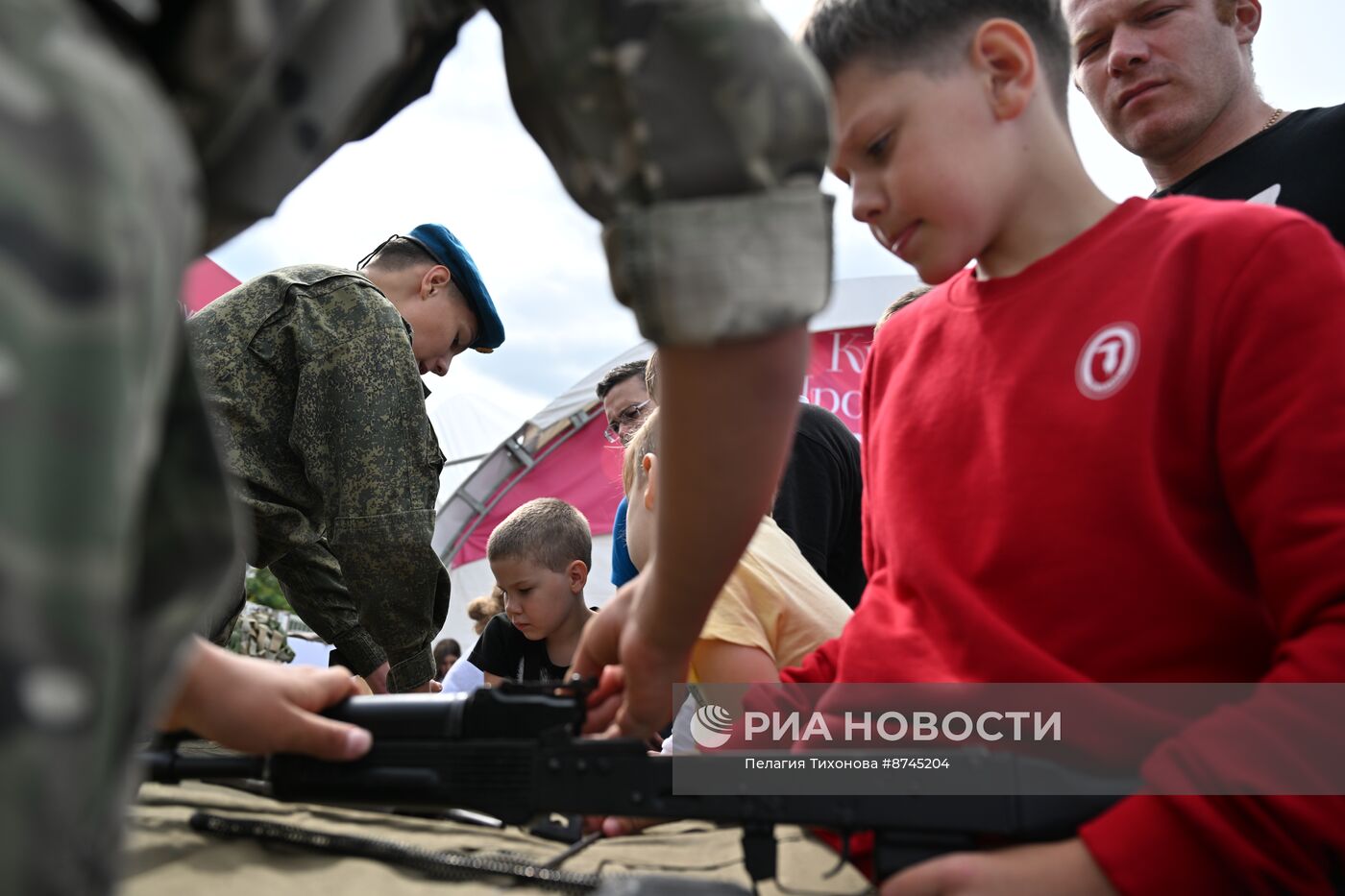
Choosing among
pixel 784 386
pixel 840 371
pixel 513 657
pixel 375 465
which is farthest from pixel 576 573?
pixel 840 371

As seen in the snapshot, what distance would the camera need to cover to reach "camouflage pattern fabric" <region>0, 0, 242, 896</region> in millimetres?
376

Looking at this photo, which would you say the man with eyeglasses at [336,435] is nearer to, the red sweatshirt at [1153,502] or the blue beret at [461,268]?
the blue beret at [461,268]

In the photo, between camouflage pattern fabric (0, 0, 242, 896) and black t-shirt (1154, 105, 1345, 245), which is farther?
black t-shirt (1154, 105, 1345, 245)

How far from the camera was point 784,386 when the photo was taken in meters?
0.76

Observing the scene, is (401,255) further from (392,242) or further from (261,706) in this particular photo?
(261,706)

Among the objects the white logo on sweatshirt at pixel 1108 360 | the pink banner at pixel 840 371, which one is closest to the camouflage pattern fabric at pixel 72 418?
the white logo on sweatshirt at pixel 1108 360

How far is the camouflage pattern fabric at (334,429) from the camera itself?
104 inches

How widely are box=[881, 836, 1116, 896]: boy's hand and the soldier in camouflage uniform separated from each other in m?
0.32

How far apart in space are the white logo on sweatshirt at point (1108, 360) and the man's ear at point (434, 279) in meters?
2.61

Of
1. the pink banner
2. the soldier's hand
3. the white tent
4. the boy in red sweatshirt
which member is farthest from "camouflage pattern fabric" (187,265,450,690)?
the white tent

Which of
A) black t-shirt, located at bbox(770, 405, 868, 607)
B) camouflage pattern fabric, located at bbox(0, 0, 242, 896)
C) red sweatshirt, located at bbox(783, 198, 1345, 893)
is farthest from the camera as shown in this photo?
black t-shirt, located at bbox(770, 405, 868, 607)

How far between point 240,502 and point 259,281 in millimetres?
615

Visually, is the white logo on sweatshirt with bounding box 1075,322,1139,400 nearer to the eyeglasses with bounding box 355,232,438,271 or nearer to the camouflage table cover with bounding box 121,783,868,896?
the camouflage table cover with bounding box 121,783,868,896

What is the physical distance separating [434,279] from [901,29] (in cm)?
240
